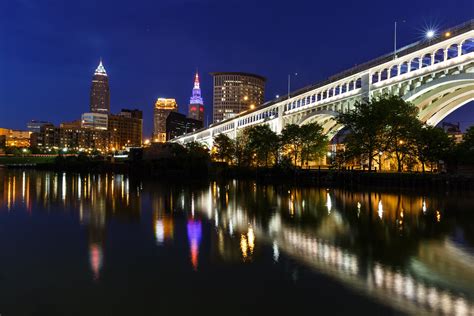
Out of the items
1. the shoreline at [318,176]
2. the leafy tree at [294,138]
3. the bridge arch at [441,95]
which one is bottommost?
the shoreline at [318,176]

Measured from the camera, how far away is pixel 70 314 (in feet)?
39.0

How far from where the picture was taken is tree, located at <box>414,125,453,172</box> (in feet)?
196

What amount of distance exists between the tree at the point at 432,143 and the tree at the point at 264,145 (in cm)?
3534

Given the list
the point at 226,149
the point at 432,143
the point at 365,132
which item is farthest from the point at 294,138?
the point at 432,143

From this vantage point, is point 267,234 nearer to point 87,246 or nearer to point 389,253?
point 389,253

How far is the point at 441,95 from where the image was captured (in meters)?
66.2

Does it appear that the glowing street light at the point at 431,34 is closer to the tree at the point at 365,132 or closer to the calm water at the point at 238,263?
the tree at the point at 365,132

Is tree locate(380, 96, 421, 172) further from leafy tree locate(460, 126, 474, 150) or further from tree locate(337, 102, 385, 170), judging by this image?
leafy tree locate(460, 126, 474, 150)

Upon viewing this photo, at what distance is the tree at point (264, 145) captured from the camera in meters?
91.9

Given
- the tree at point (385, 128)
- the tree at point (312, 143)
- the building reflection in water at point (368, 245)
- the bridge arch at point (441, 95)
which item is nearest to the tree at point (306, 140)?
the tree at point (312, 143)

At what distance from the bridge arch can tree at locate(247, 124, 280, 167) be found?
32067mm

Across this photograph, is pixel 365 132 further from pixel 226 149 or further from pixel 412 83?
pixel 226 149

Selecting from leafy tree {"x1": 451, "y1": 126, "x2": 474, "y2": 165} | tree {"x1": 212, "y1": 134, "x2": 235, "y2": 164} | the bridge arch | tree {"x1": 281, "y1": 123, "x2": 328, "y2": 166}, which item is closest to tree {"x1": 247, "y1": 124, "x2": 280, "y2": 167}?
tree {"x1": 281, "y1": 123, "x2": 328, "y2": 166}

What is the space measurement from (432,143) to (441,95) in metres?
11.5
